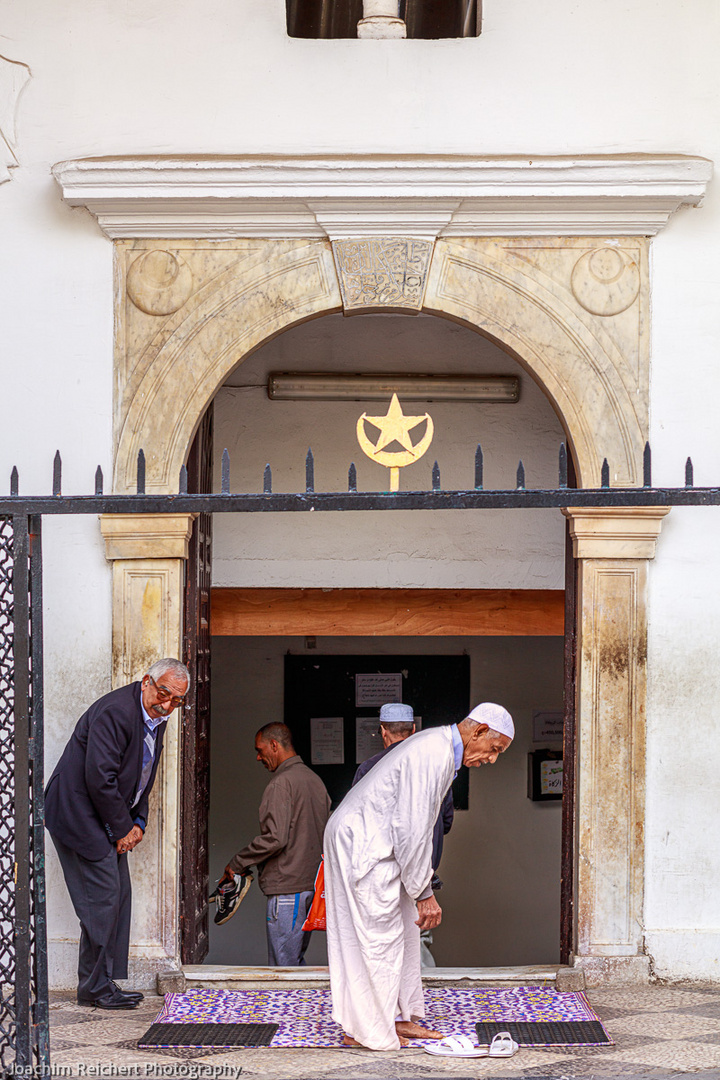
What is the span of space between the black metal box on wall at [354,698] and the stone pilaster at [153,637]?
9.36 ft

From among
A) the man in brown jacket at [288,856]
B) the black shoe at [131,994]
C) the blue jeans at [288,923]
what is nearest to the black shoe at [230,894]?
the man in brown jacket at [288,856]

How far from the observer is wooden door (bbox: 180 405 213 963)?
5.12 m

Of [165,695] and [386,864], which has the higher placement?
[165,695]

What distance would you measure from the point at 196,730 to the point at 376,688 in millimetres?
2603

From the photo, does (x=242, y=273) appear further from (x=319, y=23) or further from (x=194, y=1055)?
(x=194, y=1055)

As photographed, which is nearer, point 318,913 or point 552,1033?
point 552,1033

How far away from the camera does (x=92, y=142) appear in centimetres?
505

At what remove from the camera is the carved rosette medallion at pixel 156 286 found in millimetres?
5059

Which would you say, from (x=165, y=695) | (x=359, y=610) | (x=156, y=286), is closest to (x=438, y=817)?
(x=165, y=695)

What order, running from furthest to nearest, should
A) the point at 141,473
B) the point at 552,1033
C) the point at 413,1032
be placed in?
the point at 552,1033 < the point at 413,1032 < the point at 141,473

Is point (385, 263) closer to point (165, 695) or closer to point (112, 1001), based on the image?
point (165, 695)

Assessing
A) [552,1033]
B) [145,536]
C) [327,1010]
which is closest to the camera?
[552,1033]

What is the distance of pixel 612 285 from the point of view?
5020mm

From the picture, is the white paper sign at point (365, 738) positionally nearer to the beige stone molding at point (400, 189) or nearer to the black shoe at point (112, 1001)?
the black shoe at point (112, 1001)
